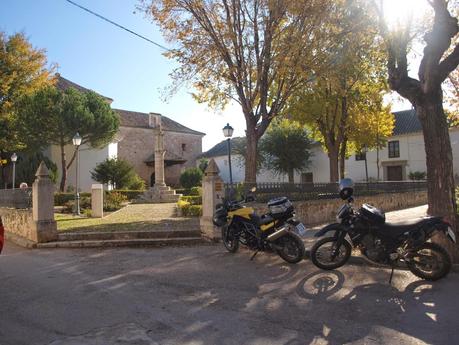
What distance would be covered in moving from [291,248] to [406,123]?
3648cm

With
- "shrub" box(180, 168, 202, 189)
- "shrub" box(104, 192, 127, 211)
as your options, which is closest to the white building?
"shrub" box(180, 168, 202, 189)

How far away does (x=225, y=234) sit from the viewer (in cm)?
875

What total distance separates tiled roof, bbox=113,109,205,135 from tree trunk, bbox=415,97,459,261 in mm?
39711

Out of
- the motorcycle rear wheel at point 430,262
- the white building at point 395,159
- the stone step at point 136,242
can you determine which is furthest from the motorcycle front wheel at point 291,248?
the white building at point 395,159

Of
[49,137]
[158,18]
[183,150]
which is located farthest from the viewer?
[183,150]

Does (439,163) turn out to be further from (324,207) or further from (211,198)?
(324,207)

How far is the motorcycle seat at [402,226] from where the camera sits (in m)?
6.03

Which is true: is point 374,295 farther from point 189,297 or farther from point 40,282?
point 40,282

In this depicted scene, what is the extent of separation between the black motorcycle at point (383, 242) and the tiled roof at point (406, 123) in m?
34.5

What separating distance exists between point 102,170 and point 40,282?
84.9 feet

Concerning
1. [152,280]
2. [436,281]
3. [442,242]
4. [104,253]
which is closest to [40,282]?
[152,280]

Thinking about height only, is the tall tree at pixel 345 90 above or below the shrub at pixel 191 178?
above

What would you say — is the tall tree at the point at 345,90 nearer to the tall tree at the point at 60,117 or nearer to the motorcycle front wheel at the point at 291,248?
the motorcycle front wheel at the point at 291,248

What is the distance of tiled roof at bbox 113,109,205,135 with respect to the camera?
148 feet
